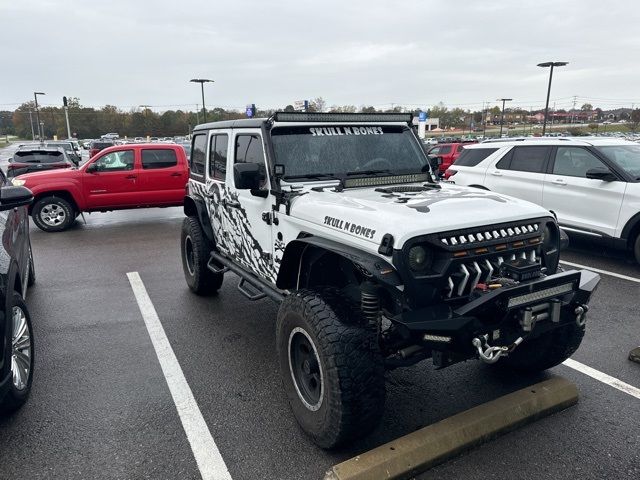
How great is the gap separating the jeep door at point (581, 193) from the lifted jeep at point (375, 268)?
4128 millimetres

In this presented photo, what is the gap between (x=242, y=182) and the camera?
149 inches

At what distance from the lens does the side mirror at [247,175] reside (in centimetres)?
372

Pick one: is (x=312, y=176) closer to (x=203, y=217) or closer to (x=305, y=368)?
(x=305, y=368)

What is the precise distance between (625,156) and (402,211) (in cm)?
606

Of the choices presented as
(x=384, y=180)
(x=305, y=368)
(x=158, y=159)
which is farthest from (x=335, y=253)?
(x=158, y=159)

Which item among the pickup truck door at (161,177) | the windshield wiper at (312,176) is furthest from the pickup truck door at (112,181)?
the windshield wiper at (312,176)

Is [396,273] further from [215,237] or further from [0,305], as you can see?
[215,237]

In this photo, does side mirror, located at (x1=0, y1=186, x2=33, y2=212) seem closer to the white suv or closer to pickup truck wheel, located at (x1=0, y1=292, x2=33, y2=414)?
pickup truck wheel, located at (x1=0, y1=292, x2=33, y2=414)

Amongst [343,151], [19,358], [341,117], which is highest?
[341,117]

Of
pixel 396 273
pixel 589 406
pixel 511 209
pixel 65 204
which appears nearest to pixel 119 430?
pixel 396 273

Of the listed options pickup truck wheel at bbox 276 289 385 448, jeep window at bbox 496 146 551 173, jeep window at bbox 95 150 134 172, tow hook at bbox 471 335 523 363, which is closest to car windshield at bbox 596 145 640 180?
jeep window at bbox 496 146 551 173

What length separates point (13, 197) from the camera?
385cm

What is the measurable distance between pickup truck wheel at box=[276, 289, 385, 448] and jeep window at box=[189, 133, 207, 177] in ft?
9.98

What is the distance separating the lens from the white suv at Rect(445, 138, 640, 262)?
7.01 meters
